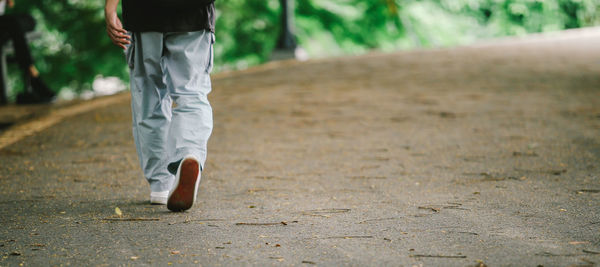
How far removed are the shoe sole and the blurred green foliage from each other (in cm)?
1339

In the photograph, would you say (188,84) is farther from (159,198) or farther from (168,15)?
(159,198)

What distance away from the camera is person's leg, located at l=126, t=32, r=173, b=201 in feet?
11.6

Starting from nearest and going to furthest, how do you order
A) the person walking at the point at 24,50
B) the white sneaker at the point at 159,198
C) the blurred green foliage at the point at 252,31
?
the white sneaker at the point at 159,198, the person walking at the point at 24,50, the blurred green foliage at the point at 252,31

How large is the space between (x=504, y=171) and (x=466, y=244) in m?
1.80

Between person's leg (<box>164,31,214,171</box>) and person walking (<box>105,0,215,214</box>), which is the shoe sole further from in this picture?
person's leg (<box>164,31,214,171</box>)

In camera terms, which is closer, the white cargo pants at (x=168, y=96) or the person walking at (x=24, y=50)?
the white cargo pants at (x=168, y=96)

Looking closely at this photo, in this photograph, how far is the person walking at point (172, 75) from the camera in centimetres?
335

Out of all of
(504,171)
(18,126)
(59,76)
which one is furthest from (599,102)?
(59,76)

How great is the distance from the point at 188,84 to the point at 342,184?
3.98 ft

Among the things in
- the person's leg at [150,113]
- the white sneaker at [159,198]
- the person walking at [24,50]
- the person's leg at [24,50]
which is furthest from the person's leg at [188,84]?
the person's leg at [24,50]

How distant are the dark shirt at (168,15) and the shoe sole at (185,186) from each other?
26.1 inches

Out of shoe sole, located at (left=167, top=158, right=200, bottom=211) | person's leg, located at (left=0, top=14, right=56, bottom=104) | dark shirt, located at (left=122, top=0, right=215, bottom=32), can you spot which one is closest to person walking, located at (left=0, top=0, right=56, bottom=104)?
person's leg, located at (left=0, top=14, right=56, bottom=104)

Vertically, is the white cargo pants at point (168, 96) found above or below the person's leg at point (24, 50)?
above

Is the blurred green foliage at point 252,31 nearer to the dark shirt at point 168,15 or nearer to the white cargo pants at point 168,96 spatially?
the white cargo pants at point 168,96
